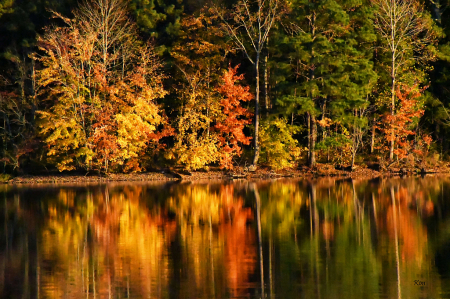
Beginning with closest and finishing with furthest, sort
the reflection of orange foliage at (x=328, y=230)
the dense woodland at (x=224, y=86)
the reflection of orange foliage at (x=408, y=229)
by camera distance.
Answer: the reflection of orange foliage at (x=408, y=229) → the reflection of orange foliage at (x=328, y=230) → the dense woodland at (x=224, y=86)

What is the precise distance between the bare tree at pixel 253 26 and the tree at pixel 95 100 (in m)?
5.98

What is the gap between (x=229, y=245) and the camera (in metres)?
16.7

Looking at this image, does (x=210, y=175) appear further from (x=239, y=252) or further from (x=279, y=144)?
(x=239, y=252)

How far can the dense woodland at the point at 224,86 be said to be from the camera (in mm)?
42031

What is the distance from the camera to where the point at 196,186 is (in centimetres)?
3638

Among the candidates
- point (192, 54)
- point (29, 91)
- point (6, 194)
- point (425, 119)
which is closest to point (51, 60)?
point (29, 91)

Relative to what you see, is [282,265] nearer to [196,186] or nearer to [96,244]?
[96,244]

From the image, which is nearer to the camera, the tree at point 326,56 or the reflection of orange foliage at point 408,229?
the reflection of orange foliage at point 408,229

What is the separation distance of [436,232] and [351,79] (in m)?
27.6

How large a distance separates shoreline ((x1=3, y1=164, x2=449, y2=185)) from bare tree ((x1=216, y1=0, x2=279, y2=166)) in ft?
6.06

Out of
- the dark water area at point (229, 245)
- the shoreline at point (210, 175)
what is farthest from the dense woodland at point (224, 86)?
the dark water area at point (229, 245)

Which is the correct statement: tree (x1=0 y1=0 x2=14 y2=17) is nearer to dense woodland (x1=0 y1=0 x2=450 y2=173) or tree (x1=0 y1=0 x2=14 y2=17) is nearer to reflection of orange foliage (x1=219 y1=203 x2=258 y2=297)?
dense woodland (x1=0 y1=0 x2=450 y2=173)

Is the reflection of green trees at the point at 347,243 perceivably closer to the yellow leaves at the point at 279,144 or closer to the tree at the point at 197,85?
the yellow leaves at the point at 279,144

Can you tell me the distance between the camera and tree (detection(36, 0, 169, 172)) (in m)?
41.2
